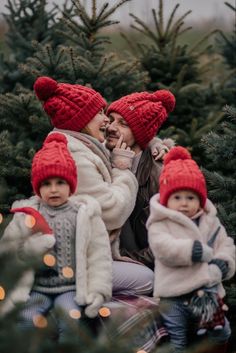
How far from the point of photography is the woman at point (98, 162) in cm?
468

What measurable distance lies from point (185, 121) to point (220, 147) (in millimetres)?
2554

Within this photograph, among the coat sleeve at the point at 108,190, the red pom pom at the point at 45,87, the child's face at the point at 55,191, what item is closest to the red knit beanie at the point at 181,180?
the coat sleeve at the point at 108,190

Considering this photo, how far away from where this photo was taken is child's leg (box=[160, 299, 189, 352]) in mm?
4316

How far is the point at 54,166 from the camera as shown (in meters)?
4.32

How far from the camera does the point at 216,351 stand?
4.48 metres

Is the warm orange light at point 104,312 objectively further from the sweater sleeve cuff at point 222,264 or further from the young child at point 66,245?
the sweater sleeve cuff at point 222,264

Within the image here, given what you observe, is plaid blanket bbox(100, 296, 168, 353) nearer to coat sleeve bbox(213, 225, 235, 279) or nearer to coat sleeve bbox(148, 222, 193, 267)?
coat sleeve bbox(148, 222, 193, 267)

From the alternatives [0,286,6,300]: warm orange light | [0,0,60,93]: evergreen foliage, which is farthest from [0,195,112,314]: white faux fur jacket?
[0,0,60,93]: evergreen foliage

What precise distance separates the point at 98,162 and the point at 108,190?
0.20 m

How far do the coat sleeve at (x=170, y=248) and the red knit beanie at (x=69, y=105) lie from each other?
104 cm

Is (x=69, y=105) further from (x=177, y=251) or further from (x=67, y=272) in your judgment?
(x=177, y=251)

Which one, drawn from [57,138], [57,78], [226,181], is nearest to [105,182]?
Answer: [57,138]

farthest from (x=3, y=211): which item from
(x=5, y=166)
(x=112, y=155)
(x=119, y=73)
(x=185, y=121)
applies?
(x=185, y=121)

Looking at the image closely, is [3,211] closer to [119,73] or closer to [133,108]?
[133,108]
